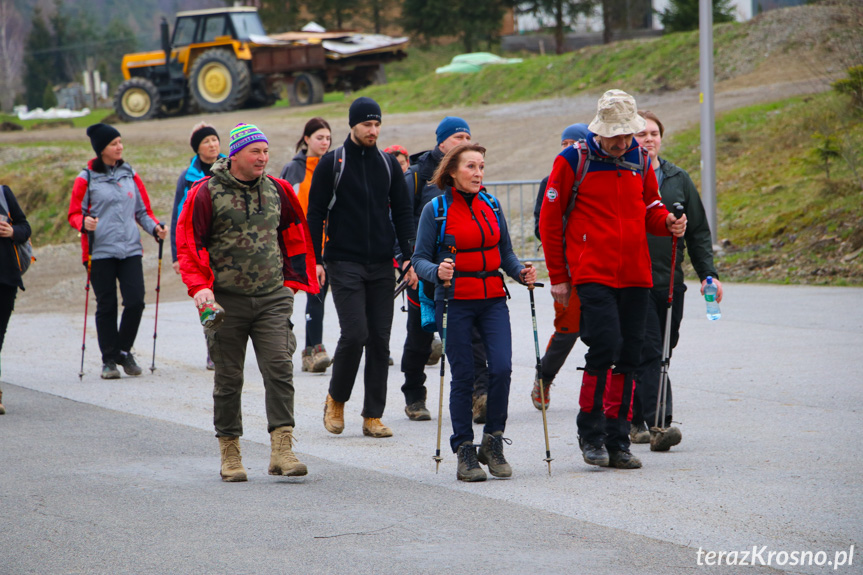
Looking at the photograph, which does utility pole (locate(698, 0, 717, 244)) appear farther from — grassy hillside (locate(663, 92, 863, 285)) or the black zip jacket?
the black zip jacket

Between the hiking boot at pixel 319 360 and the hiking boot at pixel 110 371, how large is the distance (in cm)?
181

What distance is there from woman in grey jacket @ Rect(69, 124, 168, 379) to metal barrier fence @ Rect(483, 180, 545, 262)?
7.56 meters

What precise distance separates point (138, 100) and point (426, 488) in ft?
115

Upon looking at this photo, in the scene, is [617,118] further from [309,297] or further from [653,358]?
[309,297]

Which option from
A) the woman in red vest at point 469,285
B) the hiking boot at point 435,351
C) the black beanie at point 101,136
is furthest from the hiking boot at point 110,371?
the woman in red vest at point 469,285

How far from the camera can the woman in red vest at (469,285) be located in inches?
239

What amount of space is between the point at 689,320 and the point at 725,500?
6.88 meters

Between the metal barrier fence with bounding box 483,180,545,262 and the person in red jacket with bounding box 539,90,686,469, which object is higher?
the person in red jacket with bounding box 539,90,686,469

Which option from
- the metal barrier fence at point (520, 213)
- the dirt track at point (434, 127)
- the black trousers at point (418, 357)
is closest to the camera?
the black trousers at point (418, 357)

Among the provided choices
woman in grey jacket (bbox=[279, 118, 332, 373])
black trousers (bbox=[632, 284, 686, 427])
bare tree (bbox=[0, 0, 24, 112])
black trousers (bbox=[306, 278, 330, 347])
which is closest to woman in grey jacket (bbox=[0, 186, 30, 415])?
woman in grey jacket (bbox=[279, 118, 332, 373])

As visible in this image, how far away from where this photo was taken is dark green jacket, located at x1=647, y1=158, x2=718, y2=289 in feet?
22.0

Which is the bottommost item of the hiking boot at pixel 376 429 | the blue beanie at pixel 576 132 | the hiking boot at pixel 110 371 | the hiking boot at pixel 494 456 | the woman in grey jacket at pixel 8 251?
the hiking boot at pixel 110 371

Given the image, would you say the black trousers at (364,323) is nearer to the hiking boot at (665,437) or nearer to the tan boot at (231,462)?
the tan boot at (231,462)

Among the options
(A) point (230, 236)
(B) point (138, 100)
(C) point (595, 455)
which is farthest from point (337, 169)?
(B) point (138, 100)
